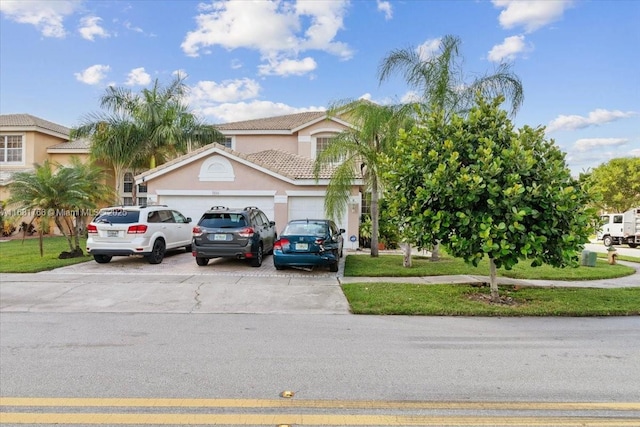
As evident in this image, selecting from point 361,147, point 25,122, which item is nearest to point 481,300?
point 361,147

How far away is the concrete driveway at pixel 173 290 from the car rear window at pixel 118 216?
4.58ft

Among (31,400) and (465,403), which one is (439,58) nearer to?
(465,403)

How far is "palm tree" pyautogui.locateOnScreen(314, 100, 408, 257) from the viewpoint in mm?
13016

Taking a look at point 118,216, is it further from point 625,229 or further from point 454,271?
point 625,229

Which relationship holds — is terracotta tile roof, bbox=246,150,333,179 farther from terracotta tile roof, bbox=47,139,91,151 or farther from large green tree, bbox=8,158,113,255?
terracotta tile roof, bbox=47,139,91,151

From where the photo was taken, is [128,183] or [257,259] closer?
[257,259]

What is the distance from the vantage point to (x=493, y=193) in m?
7.15

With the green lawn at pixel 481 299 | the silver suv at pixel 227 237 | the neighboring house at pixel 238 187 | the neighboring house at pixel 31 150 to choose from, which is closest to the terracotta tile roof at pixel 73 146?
the neighboring house at pixel 31 150

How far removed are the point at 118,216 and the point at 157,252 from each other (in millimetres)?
1613

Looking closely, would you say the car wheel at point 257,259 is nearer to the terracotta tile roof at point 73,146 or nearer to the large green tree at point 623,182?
the terracotta tile roof at point 73,146

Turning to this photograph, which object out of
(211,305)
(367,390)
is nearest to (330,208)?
(211,305)

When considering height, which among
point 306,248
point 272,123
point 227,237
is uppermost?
point 272,123

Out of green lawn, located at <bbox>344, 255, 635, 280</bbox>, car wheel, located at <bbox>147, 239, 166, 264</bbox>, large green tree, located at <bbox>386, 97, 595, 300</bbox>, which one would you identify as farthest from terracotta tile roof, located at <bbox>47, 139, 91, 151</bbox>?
large green tree, located at <bbox>386, 97, 595, 300</bbox>

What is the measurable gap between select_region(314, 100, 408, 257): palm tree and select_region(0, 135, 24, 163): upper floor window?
2051 centimetres
